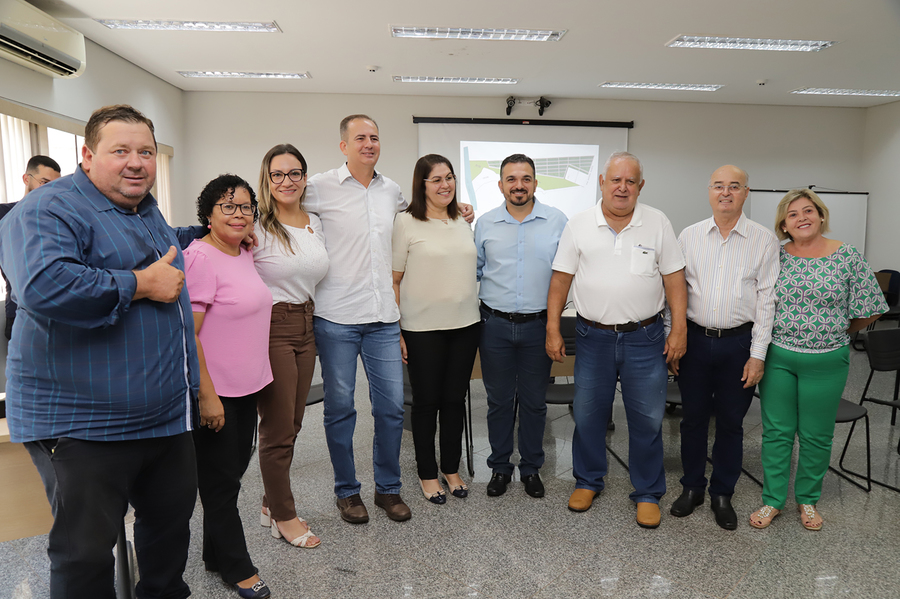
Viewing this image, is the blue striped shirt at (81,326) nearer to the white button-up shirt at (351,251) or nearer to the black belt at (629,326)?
the white button-up shirt at (351,251)

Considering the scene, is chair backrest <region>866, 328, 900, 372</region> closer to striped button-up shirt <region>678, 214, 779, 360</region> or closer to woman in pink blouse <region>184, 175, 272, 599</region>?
striped button-up shirt <region>678, 214, 779, 360</region>

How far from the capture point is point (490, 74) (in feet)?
23.8

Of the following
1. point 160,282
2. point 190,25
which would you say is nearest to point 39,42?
point 190,25

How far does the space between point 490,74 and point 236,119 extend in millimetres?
3820

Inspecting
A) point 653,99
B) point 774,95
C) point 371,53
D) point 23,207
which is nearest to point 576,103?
point 653,99

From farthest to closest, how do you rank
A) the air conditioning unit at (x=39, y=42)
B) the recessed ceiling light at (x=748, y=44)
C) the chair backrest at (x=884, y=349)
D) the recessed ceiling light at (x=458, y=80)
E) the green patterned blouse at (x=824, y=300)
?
1. the recessed ceiling light at (x=458, y=80)
2. the recessed ceiling light at (x=748, y=44)
3. the air conditioning unit at (x=39, y=42)
4. the chair backrest at (x=884, y=349)
5. the green patterned blouse at (x=824, y=300)

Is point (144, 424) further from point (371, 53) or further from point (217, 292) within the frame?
point (371, 53)

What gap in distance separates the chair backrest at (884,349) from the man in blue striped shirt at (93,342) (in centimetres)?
369

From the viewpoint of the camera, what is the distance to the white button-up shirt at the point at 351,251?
8.36 feet

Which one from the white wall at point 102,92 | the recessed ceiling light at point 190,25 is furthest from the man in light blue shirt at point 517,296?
the white wall at point 102,92

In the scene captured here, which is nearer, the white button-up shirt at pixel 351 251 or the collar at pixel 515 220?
the white button-up shirt at pixel 351 251

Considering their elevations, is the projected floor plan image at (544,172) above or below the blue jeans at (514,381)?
above

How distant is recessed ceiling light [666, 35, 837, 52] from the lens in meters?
5.93

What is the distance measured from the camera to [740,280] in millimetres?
2580
